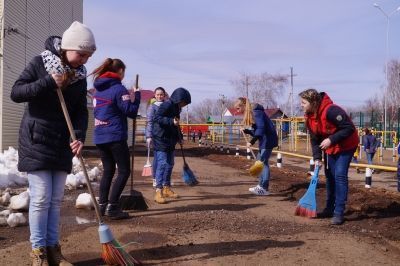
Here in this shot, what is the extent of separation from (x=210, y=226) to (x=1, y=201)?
3358 mm

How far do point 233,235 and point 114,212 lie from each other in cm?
160

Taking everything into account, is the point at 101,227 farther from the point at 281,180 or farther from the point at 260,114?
the point at 281,180

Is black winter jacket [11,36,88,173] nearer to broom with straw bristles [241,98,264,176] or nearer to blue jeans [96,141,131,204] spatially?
blue jeans [96,141,131,204]

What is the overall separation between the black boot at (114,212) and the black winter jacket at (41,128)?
209 centimetres

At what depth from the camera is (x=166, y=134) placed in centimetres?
821

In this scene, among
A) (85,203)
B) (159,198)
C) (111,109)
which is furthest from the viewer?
(159,198)

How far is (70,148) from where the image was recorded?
14.3 feet

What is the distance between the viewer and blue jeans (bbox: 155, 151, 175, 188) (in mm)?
8078

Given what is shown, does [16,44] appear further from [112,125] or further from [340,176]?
[340,176]

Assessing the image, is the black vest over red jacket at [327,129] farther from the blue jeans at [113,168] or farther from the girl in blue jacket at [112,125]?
the blue jeans at [113,168]

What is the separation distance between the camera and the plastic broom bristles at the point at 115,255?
4305 millimetres

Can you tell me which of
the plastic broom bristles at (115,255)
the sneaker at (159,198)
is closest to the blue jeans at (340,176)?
the sneaker at (159,198)

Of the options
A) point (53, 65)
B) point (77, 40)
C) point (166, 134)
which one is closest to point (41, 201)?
point (53, 65)

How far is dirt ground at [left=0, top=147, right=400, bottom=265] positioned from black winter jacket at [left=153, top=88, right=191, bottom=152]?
3.05 ft
